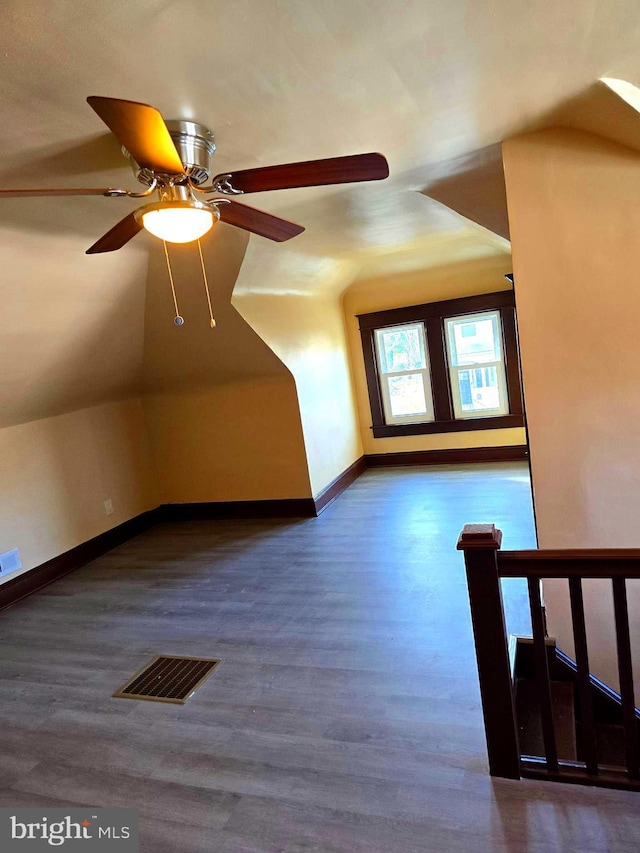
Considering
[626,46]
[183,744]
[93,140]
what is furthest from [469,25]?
[183,744]

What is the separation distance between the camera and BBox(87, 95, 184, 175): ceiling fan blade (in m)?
1.30

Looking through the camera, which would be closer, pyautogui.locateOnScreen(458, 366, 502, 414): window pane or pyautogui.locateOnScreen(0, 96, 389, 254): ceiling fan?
pyautogui.locateOnScreen(0, 96, 389, 254): ceiling fan

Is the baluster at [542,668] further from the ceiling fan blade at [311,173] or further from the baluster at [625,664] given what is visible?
the ceiling fan blade at [311,173]

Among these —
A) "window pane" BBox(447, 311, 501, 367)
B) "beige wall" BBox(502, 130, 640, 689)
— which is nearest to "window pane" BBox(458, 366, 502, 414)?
"window pane" BBox(447, 311, 501, 367)

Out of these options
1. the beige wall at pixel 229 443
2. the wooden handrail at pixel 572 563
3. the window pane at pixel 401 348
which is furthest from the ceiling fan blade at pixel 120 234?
the window pane at pixel 401 348

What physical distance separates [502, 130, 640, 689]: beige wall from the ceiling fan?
1.09 meters

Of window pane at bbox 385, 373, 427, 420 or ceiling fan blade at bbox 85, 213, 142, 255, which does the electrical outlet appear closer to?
ceiling fan blade at bbox 85, 213, 142, 255

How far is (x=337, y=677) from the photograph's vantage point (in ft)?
8.28

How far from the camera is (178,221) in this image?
6.08 ft

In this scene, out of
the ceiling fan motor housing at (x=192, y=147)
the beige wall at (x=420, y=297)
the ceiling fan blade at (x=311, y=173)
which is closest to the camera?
the ceiling fan blade at (x=311, y=173)

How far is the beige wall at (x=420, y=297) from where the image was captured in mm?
5762

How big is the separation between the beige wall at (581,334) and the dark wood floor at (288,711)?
796 mm

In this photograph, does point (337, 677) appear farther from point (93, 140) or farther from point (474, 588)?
point (93, 140)

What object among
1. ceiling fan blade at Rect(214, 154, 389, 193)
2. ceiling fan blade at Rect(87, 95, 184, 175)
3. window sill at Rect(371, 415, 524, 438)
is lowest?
window sill at Rect(371, 415, 524, 438)
